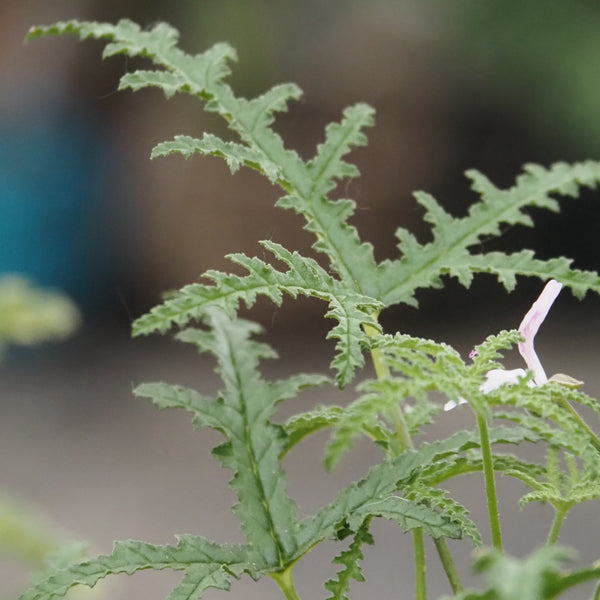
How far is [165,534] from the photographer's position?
9.43 ft

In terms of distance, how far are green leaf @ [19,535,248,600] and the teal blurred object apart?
3.12 meters

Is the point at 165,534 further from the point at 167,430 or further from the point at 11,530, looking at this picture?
the point at 11,530

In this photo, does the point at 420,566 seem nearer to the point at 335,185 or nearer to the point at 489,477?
the point at 489,477

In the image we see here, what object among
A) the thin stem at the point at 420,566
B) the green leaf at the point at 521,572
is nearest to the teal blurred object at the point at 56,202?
the thin stem at the point at 420,566

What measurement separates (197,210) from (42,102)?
0.63 m

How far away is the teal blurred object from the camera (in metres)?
3.51

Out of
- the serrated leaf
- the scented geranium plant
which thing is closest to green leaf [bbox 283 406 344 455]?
the scented geranium plant

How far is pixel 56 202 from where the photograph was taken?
364 cm

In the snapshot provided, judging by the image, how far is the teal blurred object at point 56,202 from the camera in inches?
138

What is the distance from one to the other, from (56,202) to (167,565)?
333 cm

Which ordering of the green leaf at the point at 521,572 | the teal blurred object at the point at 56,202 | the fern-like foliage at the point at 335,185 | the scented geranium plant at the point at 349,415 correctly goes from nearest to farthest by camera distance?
the green leaf at the point at 521,572 < the scented geranium plant at the point at 349,415 < the fern-like foliage at the point at 335,185 < the teal blurred object at the point at 56,202

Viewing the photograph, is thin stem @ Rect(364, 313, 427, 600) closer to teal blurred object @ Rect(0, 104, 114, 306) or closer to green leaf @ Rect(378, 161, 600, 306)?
green leaf @ Rect(378, 161, 600, 306)

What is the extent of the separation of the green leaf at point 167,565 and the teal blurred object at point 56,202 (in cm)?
312

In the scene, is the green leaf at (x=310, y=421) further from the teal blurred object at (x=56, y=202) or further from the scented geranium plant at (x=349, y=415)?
the teal blurred object at (x=56, y=202)
